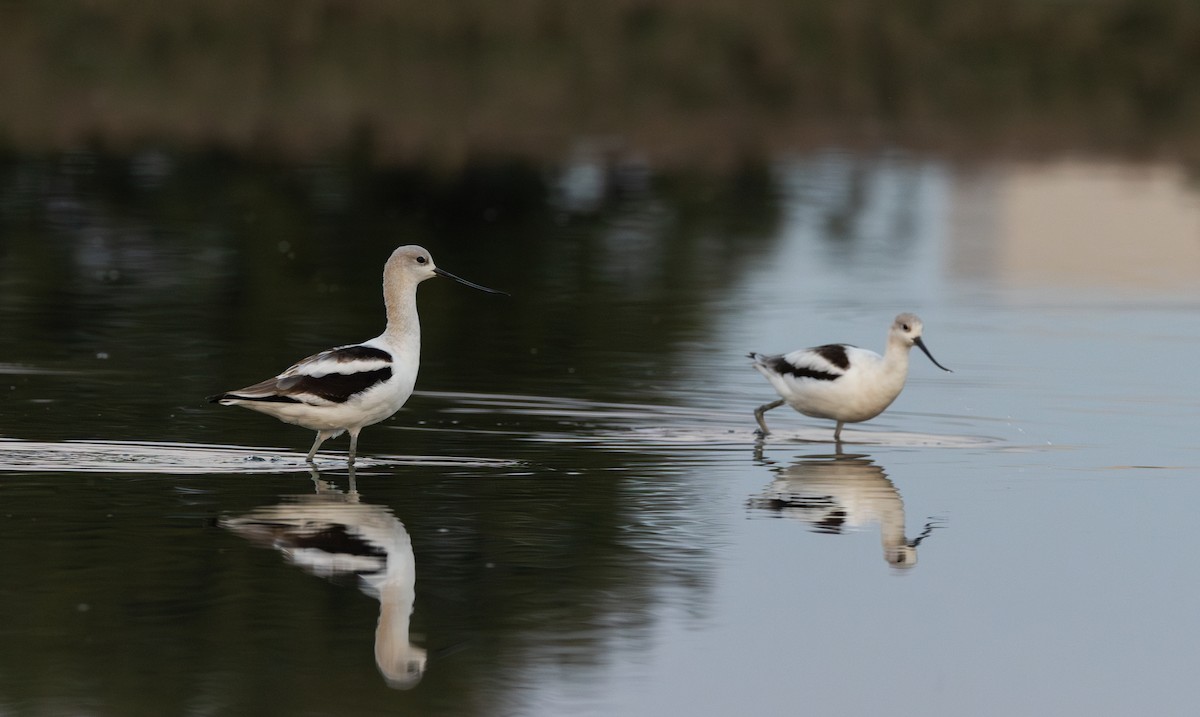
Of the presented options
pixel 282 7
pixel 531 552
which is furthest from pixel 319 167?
pixel 531 552

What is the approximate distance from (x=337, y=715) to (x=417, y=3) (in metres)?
41.3

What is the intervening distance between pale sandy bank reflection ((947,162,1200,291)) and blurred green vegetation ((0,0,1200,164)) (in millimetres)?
2903

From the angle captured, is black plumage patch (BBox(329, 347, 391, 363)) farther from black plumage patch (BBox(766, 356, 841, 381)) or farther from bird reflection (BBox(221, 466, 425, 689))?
black plumage patch (BBox(766, 356, 841, 381))

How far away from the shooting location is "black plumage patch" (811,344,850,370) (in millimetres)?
14094

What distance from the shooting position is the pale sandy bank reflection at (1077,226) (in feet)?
Result: 81.5

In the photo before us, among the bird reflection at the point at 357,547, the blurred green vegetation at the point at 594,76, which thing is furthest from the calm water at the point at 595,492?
the blurred green vegetation at the point at 594,76

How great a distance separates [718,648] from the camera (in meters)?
8.43

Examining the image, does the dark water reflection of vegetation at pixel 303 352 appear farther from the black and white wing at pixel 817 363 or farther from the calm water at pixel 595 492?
the black and white wing at pixel 817 363

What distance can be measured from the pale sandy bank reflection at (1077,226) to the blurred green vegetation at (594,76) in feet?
9.52

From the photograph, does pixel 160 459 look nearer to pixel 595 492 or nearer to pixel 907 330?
pixel 595 492

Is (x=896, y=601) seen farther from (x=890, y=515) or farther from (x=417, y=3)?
(x=417, y=3)

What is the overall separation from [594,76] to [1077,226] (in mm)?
15891

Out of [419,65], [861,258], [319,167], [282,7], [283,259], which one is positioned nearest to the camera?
[283,259]

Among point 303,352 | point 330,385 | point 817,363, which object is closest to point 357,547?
point 330,385
